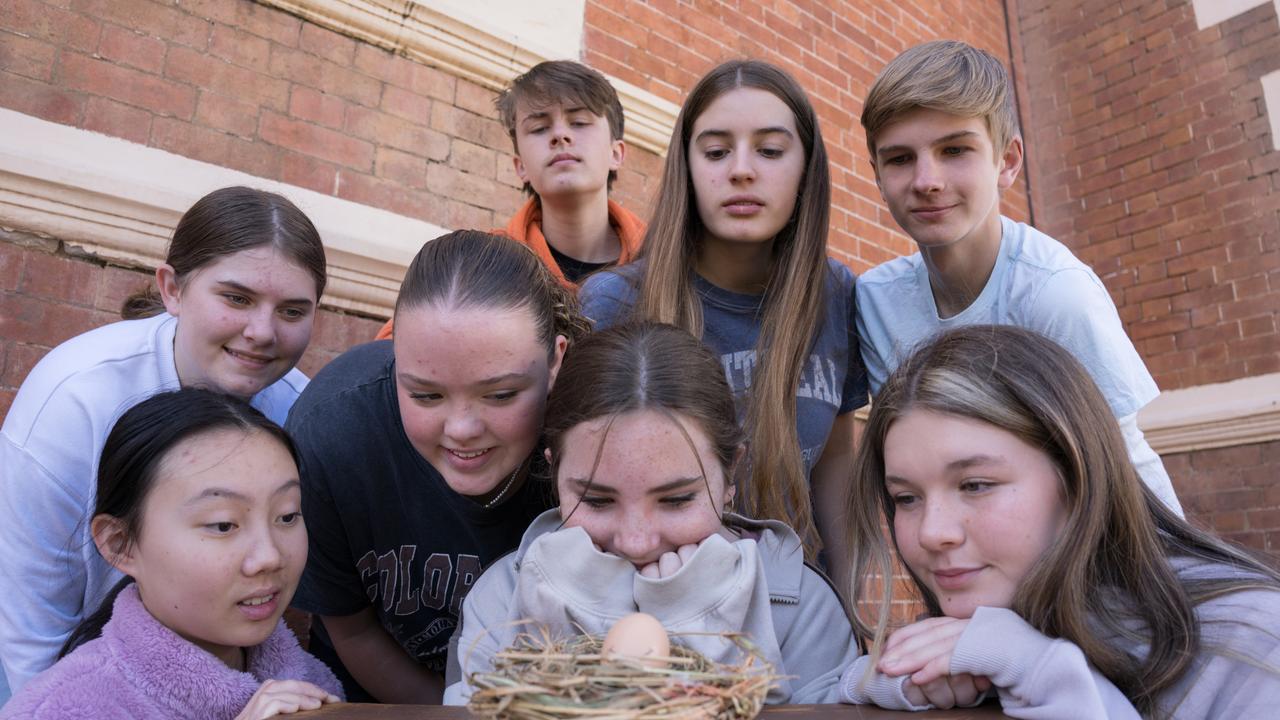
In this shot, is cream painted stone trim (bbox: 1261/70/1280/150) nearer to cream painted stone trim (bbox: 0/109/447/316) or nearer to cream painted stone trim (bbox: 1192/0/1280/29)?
cream painted stone trim (bbox: 1192/0/1280/29)

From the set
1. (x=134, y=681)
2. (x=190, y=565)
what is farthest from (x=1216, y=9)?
(x=134, y=681)

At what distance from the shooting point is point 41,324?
2643 millimetres

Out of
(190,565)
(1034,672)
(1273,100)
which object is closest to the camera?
(1034,672)

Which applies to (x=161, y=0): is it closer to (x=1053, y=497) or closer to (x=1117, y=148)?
(x=1053, y=497)

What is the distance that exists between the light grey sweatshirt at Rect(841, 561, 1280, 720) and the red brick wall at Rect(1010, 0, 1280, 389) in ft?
16.5

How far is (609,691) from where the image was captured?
0.84m

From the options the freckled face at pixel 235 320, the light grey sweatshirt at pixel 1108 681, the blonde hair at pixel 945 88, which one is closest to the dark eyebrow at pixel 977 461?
the light grey sweatshirt at pixel 1108 681

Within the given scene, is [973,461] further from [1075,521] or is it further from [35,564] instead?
[35,564]

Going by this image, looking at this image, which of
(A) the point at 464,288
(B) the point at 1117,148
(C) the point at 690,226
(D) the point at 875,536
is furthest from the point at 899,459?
(B) the point at 1117,148

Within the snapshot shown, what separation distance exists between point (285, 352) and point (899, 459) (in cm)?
147

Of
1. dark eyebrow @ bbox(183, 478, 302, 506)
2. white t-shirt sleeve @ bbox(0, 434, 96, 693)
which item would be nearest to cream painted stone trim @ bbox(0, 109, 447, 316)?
white t-shirt sleeve @ bbox(0, 434, 96, 693)

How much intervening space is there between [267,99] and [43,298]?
37.7 inches

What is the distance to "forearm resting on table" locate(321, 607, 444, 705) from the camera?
2.14 metres

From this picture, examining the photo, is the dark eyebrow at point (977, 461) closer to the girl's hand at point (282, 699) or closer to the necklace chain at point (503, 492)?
the necklace chain at point (503, 492)
